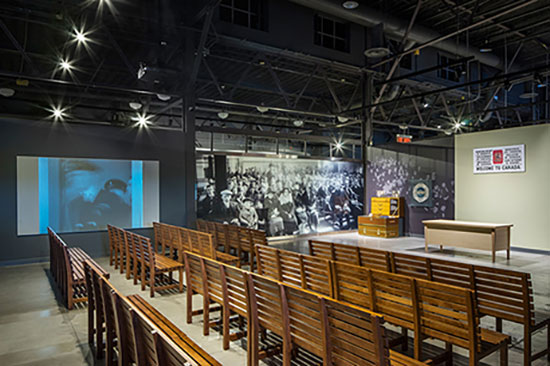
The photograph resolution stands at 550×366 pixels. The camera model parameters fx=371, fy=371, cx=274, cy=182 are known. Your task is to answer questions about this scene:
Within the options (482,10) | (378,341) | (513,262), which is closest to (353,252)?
(378,341)

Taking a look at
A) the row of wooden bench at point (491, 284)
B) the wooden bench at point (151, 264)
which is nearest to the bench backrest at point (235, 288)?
the row of wooden bench at point (491, 284)

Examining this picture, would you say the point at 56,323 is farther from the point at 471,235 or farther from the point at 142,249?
the point at 471,235

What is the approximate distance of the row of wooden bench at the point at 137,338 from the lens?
1586mm

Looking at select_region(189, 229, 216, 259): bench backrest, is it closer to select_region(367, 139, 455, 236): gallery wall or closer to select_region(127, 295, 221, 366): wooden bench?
select_region(127, 295, 221, 366): wooden bench

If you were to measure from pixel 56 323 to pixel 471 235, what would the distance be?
816 centimetres

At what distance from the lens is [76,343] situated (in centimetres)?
360

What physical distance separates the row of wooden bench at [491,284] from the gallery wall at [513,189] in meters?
7.08

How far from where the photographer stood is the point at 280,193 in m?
11.1

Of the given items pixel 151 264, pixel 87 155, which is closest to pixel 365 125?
pixel 87 155

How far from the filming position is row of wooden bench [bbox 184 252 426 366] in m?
1.97

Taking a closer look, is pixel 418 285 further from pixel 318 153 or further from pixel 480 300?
pixel 318 153

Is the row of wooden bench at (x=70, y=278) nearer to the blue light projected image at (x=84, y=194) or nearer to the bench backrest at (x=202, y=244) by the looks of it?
the bench backrest at (x=202, y=244)

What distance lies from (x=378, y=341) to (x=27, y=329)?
3.92 metres

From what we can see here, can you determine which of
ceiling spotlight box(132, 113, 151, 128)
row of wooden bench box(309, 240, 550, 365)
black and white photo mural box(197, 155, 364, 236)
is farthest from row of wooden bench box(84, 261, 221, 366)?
ceiling spotlight box(132, 113, 151, 128)
